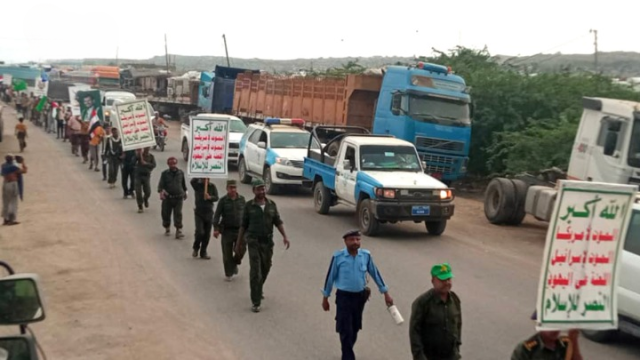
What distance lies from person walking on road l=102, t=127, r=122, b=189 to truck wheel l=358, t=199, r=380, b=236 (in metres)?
8.29

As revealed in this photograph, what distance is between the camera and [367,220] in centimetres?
1534

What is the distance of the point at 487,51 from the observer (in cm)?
3400

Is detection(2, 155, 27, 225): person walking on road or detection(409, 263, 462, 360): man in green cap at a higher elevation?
detection(409, 263, 462, 360): man in green cap

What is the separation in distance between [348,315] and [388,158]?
873 cm

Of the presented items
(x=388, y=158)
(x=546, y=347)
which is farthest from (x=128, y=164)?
(x=546, y=347)

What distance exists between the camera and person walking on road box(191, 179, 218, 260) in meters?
12.9

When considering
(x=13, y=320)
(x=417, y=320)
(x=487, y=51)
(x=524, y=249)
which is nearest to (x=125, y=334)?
(x=417, y=320)

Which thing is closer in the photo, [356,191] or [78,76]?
[356,191]

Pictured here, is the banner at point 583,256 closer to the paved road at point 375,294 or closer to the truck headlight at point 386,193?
the paved road at point 375,294

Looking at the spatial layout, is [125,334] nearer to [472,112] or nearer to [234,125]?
[472,112]

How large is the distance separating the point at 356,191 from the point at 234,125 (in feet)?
42.5

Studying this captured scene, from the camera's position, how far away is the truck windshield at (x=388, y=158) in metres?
16.0

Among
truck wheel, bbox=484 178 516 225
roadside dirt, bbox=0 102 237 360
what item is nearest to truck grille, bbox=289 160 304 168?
roadside dirt, bbox=0 102 237 360

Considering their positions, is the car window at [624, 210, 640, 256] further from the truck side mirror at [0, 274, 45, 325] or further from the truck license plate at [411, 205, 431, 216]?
the truck side mirror at [0, 274, 45, 325]
